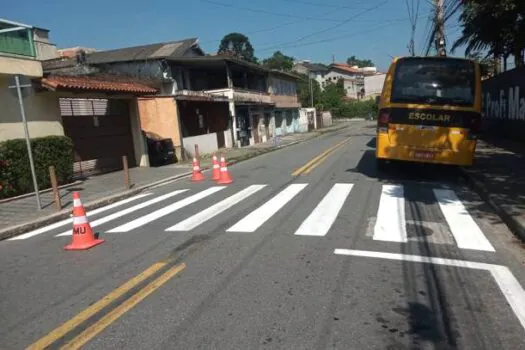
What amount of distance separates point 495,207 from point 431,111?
3500mm

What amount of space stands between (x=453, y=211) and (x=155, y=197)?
7114 millimetres

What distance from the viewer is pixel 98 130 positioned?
17.5 metres

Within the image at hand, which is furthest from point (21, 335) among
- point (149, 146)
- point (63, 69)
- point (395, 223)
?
point (63, 69)

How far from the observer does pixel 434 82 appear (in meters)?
11.2

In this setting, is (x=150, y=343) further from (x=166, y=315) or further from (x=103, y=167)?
(x=103, y=167)

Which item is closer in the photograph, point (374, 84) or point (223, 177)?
point (223, 177)

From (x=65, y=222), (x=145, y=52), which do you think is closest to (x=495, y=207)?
(x=65, y=222)

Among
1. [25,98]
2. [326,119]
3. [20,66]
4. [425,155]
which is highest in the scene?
[20,66]

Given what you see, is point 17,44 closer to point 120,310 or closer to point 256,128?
point 120,310

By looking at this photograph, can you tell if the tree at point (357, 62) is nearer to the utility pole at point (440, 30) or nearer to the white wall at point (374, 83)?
the white wall at point (374, 83)

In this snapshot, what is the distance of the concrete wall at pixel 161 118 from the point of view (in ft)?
73.9

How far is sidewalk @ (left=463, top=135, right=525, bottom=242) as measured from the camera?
23.9ft

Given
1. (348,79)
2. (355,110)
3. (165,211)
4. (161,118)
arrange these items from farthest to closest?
(348,79)
(355,110)
(161,118)
(165,211)

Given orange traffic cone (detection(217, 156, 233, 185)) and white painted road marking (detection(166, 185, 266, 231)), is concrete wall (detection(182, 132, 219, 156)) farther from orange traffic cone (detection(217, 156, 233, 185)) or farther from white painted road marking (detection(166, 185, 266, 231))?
white painted road marking (detection(166, 185, 266, 231))
